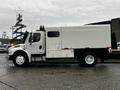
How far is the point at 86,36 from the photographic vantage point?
51.9 ft

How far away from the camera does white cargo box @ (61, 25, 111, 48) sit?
1570cm

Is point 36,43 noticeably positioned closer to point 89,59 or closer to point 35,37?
point 35,37

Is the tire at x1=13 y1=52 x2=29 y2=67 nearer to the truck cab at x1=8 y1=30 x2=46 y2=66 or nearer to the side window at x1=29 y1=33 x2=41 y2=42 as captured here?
the truck cab at x1=8 y1=30 x2=46 y2=66

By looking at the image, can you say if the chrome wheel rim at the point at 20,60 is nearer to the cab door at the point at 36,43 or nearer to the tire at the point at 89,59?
the cab door at the point at 36,43

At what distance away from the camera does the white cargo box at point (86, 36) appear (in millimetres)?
15695

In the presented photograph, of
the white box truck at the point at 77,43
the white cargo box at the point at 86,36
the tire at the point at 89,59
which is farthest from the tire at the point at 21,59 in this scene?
the tire at the point at 89,59

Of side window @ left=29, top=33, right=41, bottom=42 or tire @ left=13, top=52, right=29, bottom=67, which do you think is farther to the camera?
side window @ left=29, top=33, right=41, bottom=42

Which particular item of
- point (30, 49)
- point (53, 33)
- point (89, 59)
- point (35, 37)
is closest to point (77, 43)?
point (89, 59)

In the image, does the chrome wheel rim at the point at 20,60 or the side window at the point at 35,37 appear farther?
the side window at the point at 35,37

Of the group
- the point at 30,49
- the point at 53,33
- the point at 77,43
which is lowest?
the point at 30,49

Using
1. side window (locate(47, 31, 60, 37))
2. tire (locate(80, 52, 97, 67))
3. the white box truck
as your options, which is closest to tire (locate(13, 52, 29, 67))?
the white box truck

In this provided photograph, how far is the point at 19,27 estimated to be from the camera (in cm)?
5719

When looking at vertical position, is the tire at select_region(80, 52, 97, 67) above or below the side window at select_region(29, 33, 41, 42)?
below

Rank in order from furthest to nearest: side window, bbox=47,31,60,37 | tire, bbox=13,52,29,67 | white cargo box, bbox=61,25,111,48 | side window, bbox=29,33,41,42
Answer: side window, bbox=29,33,41,42
tire, bbox=13,52,29,67
side window, bbox=47,31,60,37
white cargo box, bbox=61,25,111,48
